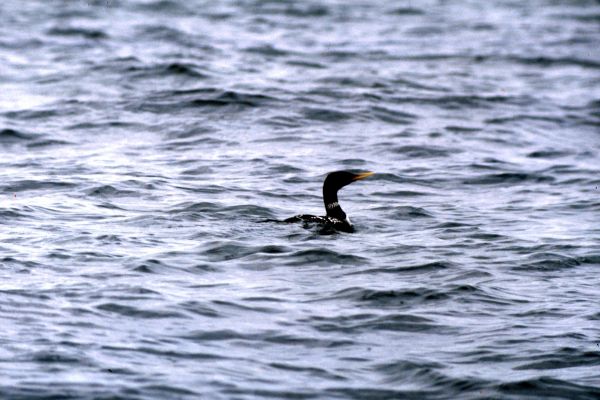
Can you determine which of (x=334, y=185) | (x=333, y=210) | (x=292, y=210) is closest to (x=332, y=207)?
(x=333, y=210)

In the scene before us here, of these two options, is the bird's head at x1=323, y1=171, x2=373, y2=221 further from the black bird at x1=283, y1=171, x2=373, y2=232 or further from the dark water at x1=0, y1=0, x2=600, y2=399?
the dark water at x1=0, y1=0, x2=600, y2=399

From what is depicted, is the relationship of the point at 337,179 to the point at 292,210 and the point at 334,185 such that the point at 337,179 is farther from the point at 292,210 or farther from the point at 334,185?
the point at 292,210

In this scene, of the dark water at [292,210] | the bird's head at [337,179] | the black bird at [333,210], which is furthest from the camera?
the bird's head at [337,179]

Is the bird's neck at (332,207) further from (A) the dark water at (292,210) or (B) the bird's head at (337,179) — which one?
(A) the dark water at (292,210)

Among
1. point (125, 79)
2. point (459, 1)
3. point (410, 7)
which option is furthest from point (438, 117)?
point (459, 1)

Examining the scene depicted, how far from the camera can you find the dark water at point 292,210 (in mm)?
9047

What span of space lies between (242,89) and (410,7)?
44.6 feet

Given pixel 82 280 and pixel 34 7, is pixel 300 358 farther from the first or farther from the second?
pixel 34 7

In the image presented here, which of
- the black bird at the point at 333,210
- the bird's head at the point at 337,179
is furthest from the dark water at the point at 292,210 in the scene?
the bird's head at the point at 337,179

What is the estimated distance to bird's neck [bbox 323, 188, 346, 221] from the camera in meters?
14.0

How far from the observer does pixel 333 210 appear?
14086 mm

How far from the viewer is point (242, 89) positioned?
22391 millimetres

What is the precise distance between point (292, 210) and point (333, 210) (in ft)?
3.42

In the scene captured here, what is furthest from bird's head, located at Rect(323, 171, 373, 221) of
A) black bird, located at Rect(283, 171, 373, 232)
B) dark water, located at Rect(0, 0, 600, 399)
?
dark water, located at Rect(0, 0, 600, 399)
